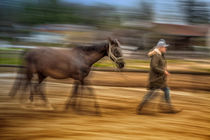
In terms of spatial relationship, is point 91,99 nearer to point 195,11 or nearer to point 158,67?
point 158,67

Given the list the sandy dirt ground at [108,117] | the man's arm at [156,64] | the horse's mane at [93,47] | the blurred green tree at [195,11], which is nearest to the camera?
the sandy dirt ground at [108,117]

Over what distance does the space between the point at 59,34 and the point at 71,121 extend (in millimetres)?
23041

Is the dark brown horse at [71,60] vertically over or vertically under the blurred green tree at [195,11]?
under

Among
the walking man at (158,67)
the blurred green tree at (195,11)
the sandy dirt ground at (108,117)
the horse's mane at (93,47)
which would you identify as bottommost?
the sandy dirt ground at (108,117)

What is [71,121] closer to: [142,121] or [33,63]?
[142,121]

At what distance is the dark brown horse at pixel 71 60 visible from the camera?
18.7 feet

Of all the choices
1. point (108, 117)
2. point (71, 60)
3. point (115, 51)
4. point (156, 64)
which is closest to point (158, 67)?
point (156, 64)

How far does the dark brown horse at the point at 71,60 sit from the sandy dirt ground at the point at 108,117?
679mm

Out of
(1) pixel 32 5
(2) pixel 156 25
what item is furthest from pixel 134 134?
(1) pixel 32 5

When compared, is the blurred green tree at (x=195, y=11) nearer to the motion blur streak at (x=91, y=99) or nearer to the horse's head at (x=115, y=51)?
the motion blur streak at (x=91, y=99)

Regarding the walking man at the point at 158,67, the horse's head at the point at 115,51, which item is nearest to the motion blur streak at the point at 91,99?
the horse's head at the point at 115,51

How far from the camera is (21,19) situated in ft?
79.9

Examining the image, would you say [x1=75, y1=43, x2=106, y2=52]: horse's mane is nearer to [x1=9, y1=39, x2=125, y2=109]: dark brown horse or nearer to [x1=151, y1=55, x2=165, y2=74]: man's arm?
[x1=9, y1=39, x2=125, y2=109]: dark brown horse

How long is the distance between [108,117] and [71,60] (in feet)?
4.62
